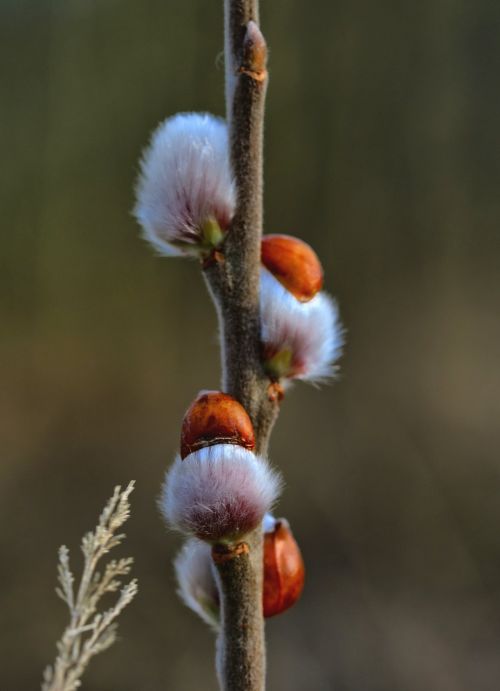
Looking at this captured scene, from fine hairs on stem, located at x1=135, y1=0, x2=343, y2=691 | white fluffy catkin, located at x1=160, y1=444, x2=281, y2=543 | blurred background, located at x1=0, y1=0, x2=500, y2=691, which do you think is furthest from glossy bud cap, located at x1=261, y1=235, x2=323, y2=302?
blurred background, located at x1=0, y1=0, x2=500, y2=691

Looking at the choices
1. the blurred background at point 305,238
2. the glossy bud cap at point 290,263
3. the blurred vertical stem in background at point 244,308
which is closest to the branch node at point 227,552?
the blurred vertical stem in background at point 244,308

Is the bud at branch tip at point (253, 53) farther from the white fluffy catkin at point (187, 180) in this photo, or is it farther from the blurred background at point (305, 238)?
the blurred background at point (305, 238)

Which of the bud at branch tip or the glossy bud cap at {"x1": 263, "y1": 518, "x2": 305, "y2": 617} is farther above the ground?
the bud at branch tip

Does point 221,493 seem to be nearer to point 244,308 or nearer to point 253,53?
point 244,308

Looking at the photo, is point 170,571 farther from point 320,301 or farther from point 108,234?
point 320,301

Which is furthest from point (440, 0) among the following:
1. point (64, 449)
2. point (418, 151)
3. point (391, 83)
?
point (64, 449)

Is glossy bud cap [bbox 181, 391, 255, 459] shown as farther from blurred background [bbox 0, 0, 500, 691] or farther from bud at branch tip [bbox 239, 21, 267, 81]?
blurred background [bbox 0, 0, 500, 691]

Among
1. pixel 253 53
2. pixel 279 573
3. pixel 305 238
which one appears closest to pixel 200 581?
pixel 279 573
